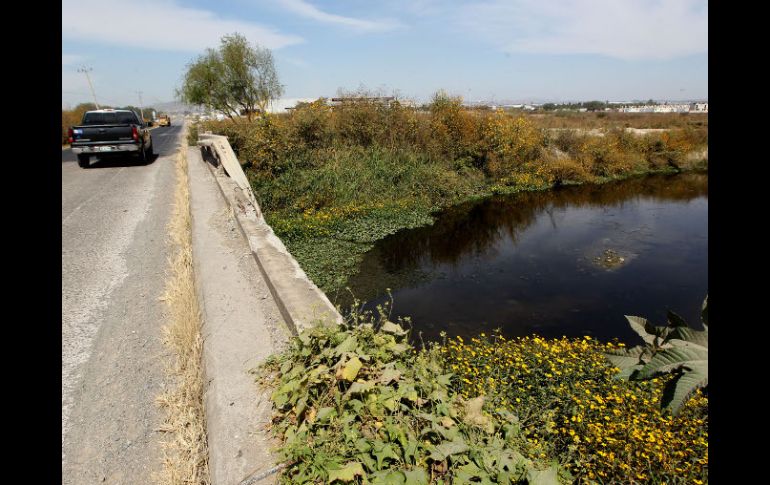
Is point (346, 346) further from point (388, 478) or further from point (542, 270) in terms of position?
point (542, 270)

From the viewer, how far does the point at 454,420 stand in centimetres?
255

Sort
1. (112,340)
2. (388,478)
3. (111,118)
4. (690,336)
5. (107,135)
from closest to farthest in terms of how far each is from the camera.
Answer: (690,336) → (388,478) → (112,340) → (107,135) → (111,118)

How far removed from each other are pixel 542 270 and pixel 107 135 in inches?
522

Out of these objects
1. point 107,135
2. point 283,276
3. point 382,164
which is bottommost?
point 283,276

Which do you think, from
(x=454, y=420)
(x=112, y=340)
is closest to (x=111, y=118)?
(x=112, y=340)

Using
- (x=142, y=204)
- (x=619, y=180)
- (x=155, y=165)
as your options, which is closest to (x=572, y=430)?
(x=142, y=204)


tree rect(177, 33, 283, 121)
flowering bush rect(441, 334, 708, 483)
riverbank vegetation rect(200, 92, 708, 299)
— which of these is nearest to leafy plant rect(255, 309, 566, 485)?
flowering bush rect(441, 334, 708, 483)

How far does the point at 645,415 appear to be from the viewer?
4246 mm

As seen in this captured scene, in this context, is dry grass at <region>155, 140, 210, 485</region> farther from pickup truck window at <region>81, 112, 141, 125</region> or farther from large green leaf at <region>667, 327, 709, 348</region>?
pickup truck window at <region>81, 112, 141, 125</region>

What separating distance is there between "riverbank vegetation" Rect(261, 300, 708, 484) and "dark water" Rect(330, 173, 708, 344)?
207 centimetres

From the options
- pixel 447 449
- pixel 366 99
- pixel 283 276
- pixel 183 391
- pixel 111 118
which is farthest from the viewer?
pixel 366 99

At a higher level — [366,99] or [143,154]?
[366,99]

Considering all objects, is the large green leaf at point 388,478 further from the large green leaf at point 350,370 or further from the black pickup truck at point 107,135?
the black pickup truck at point 107,135

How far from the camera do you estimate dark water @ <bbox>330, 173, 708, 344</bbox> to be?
7441mm
